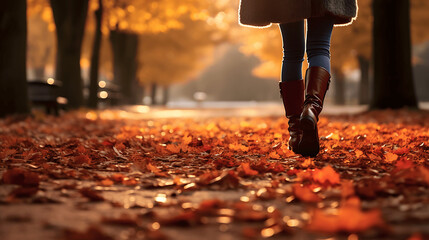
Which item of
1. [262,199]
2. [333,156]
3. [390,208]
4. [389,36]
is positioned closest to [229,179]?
[262,199]

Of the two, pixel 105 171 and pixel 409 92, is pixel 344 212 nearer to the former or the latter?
pixel 105 171

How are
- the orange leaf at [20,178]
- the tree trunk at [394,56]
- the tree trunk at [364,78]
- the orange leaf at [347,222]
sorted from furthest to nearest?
the tree trunk at [364,78], the tree trunk at [394,56], the orange leaf at [20,178], the orange leaf at [347,222]

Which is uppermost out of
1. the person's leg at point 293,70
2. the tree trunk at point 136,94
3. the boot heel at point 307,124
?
the person's leg at point 293,70

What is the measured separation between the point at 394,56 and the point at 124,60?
15094 millimetres

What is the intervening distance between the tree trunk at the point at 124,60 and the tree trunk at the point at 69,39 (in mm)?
9482

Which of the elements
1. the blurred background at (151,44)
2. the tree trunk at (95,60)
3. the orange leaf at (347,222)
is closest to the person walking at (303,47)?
the orange leaf at (347,222)

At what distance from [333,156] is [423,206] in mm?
1696

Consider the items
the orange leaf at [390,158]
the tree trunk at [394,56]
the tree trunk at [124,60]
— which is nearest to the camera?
the orange leaf at [390,158]

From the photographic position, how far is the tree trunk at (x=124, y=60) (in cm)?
2348

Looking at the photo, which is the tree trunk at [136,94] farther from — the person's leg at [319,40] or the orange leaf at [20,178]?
the orange leaf at [20,178]

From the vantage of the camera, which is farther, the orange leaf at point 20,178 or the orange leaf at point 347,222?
the orange leaf at point 20,178

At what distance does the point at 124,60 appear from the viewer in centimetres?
2402

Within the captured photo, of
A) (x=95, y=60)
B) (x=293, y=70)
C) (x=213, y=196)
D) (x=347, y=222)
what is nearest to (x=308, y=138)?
(x=293, y=70)

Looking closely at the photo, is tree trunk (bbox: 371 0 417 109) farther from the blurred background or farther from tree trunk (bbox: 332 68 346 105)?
tree trunk (bbox: 332 68 346 105)
